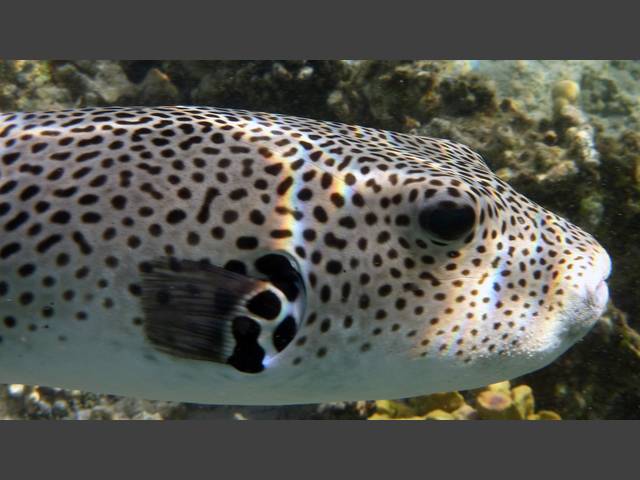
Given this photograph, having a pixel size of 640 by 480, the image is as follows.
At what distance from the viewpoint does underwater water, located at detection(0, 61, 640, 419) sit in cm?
541

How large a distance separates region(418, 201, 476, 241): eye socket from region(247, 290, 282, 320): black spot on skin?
82 cm

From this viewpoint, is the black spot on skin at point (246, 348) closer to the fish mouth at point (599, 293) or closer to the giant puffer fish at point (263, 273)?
the giant puffer fish at point (263, 273)

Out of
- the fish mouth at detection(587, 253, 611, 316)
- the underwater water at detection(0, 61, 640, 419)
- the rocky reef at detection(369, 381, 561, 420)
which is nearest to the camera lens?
the fish mouth at detection(587, 253, 611, 316)

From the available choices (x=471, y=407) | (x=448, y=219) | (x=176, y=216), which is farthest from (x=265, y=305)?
(x=471, y=407)

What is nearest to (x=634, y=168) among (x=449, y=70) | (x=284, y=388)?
(x=449, y=70)

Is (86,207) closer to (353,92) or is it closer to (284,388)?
(284,388)

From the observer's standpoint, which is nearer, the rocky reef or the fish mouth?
the fish mouth

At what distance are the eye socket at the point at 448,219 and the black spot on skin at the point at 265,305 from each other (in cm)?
82

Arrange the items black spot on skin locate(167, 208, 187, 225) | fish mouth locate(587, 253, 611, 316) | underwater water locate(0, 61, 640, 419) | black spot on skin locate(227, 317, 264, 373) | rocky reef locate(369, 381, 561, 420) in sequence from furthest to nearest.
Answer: underwater water locate(0, 61, 640, 419)
rocky reef locate(369, 381, 561, 420)
fish mouth locate(587, 253, 611, 316)
black spot on skin locate(167, 208, 187, 225)
black spot on skin locate(227, 317, 264, 373)

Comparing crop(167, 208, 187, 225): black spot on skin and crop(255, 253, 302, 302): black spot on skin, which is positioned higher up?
crop(167, 208, 187, 225): black spot on skin

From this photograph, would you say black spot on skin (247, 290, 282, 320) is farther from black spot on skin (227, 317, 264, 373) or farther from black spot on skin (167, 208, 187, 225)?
black spot on skin (167, 208, 187, 225)

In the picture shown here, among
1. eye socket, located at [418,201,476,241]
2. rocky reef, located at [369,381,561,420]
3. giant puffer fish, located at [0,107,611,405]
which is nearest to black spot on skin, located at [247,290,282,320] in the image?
giant puffer fish, located at [0,107,611,405]

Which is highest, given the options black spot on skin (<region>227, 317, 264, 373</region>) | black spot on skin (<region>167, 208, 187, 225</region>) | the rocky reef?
black spot on skin (<region>167, 208, 187, 225</region>)

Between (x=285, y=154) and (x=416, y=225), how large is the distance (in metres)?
0.80
